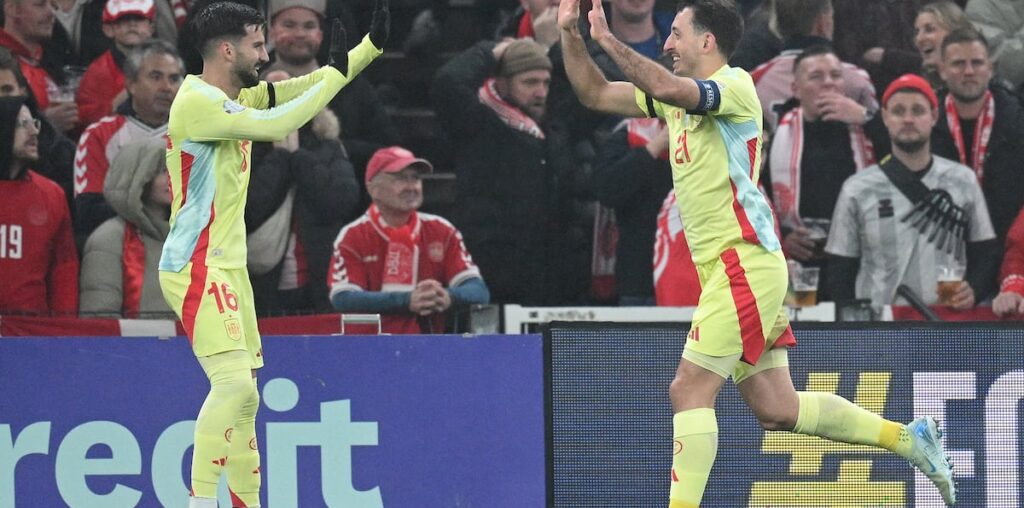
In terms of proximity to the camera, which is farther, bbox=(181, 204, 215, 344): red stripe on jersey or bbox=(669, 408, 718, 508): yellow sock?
bbox=(181, 204, 215, 344): red stripe on jersey

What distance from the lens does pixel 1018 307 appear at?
9.56 meters

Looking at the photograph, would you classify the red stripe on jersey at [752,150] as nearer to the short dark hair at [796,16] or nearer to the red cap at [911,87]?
the red cap at [911,87]

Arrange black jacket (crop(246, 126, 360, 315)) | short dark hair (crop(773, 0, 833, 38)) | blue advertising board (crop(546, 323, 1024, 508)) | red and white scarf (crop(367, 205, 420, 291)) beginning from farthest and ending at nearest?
short dark hair (crop(773, 0, 833, 38)), black jacket (crop(246, 126, 360, 315)), red and white scarf (crop(367, 205, 420, 291)), blue advertising board (crop(546, 323, 1024, 508))

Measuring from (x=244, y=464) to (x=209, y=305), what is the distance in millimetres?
730

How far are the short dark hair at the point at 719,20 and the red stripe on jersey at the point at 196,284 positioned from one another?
2226 mm

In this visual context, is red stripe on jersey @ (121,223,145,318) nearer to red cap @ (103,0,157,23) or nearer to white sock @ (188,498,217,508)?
red cap @ (103,0,157,23)

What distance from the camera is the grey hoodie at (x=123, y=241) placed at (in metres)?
9.12

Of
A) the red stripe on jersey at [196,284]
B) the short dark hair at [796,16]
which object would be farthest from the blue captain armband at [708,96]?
the short dark hair at [796,16]

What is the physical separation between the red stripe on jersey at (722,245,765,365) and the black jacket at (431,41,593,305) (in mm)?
3172

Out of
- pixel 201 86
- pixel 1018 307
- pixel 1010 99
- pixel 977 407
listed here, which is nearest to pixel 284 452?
pixel 201 86

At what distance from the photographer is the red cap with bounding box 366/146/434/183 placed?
31.1ft

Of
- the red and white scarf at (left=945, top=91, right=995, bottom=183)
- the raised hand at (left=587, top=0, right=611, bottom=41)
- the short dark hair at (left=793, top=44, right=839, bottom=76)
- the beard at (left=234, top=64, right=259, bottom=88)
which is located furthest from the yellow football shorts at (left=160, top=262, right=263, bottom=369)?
the red and white scarf at (left=945, top=91, right=995, bottom=183)

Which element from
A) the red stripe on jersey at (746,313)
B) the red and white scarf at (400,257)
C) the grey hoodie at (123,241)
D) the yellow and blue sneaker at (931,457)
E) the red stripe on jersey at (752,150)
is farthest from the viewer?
the red and white scarf at (400,257)

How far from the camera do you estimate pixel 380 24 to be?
7.53m
